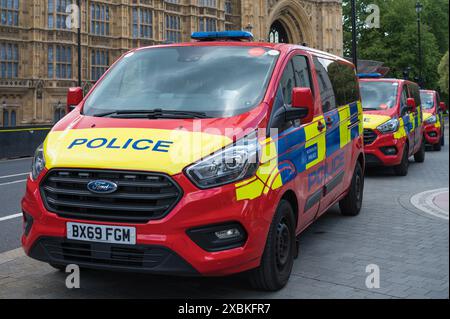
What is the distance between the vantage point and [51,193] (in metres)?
4.09

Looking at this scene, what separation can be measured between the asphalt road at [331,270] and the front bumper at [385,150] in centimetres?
338

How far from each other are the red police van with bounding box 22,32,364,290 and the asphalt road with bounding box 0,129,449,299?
1.30 ft

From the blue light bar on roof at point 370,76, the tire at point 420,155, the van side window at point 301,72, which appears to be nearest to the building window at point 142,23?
the blue light bar on roof at point 370,76

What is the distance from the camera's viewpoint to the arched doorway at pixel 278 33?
6377 centimetres

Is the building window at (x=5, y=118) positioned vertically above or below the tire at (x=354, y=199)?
above

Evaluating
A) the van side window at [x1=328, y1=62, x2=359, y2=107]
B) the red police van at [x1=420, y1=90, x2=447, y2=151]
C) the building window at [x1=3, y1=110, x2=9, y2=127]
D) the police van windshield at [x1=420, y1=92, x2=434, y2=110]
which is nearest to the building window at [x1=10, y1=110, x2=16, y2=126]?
the building window at [x1=3, y1=110, x2=9, y2=127]

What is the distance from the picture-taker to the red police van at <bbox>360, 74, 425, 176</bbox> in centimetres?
1126

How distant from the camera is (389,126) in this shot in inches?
→ 444

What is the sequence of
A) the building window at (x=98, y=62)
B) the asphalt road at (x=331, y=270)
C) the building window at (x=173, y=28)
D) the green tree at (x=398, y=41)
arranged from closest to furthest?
the asphalt road at (x=331, y=270) → the building window at (x=98, y=62) → the building window at (x=173, y=28) → the green tree at (x=398, y=41)

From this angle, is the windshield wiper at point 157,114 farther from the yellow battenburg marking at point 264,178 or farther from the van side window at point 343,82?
the van side window at point 343,82

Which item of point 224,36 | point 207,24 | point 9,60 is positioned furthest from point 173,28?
point 224,36

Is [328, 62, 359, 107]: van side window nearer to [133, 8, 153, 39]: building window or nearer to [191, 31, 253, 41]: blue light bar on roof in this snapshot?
[191, 31, 253, 41]: blue light bar on roof

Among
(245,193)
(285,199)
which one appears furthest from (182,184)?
(285,199)
